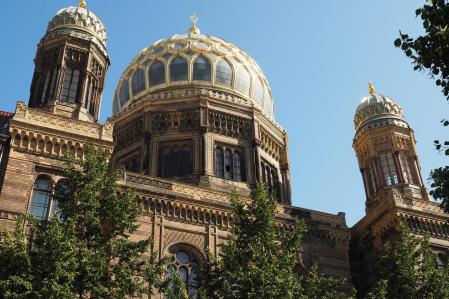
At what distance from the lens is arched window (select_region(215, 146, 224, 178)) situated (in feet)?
103

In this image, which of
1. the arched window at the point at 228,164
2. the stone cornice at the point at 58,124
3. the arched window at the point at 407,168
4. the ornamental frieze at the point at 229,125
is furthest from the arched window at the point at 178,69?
the arched window at the point at 407,168

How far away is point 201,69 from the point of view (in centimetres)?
3562

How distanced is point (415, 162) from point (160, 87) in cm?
1525

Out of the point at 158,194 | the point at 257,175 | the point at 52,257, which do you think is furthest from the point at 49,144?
the point at 257,175

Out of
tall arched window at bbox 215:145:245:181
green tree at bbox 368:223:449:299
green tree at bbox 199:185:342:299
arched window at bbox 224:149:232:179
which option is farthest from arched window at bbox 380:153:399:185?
green tree at bbox 199:185:342:299

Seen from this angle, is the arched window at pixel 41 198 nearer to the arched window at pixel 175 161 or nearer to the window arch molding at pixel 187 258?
the window arch molding at pixel 187 258

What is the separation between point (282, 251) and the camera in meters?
17.7

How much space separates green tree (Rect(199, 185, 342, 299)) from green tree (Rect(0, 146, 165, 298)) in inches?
72.4

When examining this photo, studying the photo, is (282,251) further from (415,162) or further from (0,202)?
(415,162)

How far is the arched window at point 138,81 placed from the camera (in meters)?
35.9

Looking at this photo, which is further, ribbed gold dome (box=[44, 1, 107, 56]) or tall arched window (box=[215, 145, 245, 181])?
tall arched window (box=[215, 145, 245, 181])

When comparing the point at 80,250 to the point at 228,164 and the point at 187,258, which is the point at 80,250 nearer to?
the point at 187,258

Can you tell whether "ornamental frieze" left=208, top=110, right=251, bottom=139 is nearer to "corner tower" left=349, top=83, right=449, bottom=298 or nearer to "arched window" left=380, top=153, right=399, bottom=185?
"corner tower" left=349, top=83, right=449, bottom=298

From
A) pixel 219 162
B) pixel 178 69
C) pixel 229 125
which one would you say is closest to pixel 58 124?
pixel 219 162
